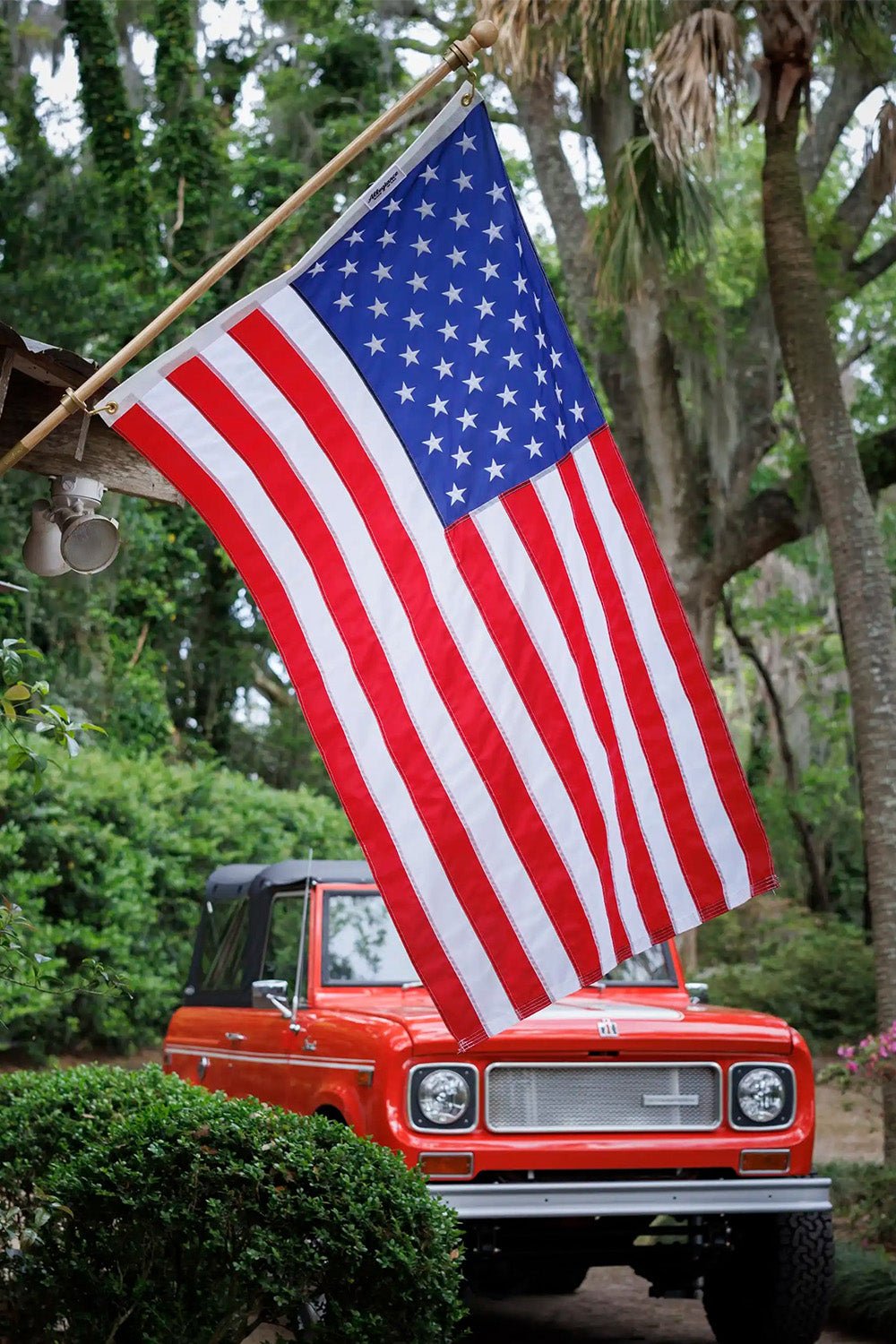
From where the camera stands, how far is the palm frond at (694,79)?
898cm

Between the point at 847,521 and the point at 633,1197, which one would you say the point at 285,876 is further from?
the point at 847,521

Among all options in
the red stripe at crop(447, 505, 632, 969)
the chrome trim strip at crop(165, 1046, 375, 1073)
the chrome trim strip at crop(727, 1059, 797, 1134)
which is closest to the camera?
the red stripe at crop(447, 505, 632, 969)

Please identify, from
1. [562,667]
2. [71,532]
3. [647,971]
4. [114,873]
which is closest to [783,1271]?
[647,971]

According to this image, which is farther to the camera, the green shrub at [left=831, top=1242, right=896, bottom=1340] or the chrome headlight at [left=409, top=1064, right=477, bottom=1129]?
the green shrub at [left=831, top=1242, right=896, bottom=1340]

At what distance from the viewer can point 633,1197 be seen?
5719mm

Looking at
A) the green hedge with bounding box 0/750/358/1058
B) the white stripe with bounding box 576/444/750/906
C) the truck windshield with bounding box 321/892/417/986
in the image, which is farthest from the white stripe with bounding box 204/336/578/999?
the green hedge with bounding box 0/750/358/1058

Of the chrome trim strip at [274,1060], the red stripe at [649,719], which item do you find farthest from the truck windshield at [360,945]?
the red stripe at [649,719]

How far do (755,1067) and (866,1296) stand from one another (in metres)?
1.47

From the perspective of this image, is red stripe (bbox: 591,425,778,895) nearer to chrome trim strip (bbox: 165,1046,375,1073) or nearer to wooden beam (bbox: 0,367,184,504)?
wooden beam (bbox: 0,367,184,504)

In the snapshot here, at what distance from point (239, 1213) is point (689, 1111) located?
7.69 ft

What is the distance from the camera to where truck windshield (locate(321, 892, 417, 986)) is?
6.87 meters

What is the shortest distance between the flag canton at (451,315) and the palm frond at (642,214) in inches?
232

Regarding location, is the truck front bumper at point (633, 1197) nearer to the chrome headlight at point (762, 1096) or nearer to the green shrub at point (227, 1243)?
the chrome headlight at point (762, 1096)

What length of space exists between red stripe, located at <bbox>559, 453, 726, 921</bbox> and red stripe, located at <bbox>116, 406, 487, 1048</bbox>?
80 cm
